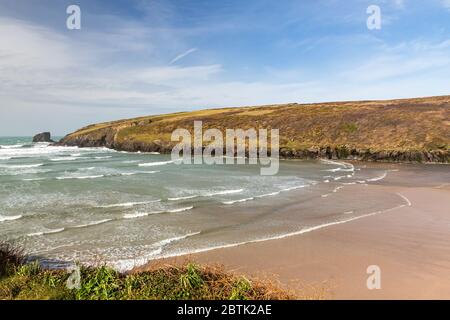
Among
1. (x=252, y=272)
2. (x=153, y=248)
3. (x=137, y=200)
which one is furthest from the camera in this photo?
(x=137, y=200)

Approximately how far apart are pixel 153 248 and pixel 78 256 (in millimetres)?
2883

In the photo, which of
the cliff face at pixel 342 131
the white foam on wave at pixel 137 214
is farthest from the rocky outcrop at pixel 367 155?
the white foam on wave at pixel 137 214

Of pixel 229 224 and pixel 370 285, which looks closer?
pixel 370 285

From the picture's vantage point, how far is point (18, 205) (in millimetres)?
24141

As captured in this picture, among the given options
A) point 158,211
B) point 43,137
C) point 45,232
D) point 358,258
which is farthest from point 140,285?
point 43,137

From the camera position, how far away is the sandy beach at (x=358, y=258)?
1097 centimetres

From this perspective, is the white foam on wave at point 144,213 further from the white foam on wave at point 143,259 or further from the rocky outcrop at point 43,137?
the rocky outcrop at point 43,137

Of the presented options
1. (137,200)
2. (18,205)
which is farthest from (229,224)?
(18,205)

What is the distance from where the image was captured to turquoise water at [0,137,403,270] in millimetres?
15930

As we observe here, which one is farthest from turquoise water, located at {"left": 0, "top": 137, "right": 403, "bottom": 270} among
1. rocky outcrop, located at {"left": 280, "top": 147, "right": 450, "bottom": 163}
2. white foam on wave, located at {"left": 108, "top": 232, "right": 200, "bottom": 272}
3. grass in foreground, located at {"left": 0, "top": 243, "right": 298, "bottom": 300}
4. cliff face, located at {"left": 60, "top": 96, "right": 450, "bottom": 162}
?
cliff face, located at {"left": 60, "top": 96, "right": 450, "bottom": 162}

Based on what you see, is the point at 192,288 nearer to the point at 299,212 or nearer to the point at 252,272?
the point at 252,272

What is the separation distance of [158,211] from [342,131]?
194 ft

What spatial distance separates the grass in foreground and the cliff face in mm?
57799
